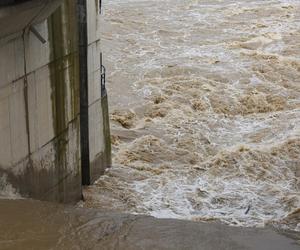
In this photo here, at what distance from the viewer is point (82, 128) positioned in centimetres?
1012

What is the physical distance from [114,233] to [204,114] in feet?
29.0

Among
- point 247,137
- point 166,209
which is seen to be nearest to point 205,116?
point 247,137

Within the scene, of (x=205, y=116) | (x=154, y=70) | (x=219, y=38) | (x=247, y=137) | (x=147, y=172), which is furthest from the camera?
(x=219, y=38)

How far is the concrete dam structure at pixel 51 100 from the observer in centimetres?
768

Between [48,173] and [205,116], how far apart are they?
651 cm

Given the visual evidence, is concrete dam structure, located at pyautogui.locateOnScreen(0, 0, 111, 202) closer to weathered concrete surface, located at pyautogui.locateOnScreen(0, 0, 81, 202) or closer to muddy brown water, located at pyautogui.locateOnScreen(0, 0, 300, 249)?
weathered concrete surface, located at pyautogui.locateOnScreen(0, 0, 81, 202)

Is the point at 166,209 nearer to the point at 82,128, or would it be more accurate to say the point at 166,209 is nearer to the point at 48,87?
the point at 82,128

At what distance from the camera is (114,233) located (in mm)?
6277

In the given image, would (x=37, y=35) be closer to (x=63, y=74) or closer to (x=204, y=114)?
(x=63, y=74)

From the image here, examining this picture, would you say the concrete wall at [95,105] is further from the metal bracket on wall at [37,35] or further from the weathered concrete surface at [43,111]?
the metal bracket on wall at [37,35]

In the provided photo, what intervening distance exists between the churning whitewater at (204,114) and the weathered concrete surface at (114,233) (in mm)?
3127

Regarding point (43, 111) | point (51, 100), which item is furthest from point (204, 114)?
point (43, 111)

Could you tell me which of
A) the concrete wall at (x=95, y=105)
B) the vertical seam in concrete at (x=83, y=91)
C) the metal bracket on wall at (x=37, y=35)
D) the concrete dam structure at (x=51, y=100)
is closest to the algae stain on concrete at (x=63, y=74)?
the concrete dam structure at (x=51, y=100)

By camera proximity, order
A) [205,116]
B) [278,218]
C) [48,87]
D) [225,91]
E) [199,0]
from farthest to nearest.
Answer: [199,0], [225,91], [205,116], [278,218], [48,87]
